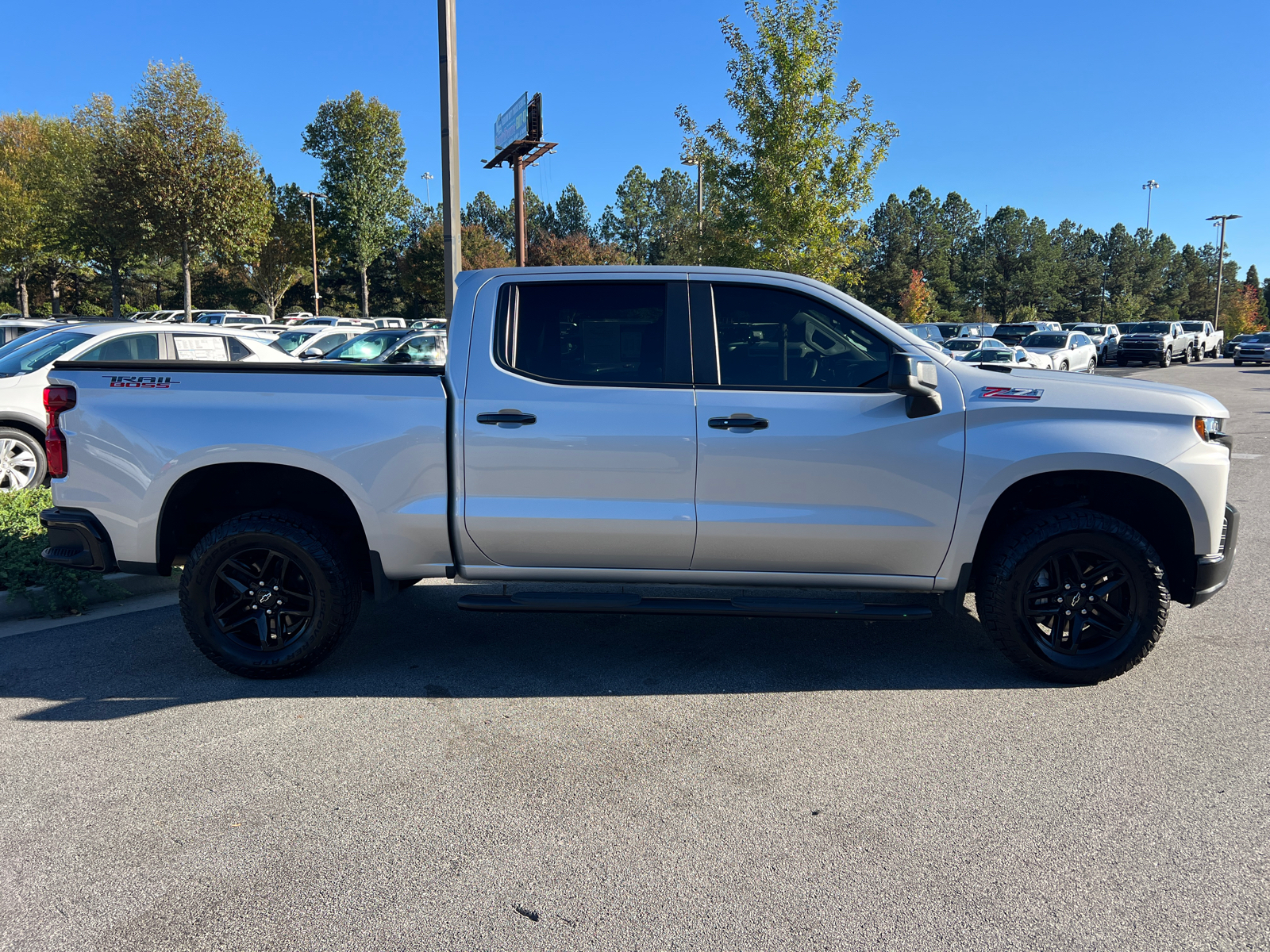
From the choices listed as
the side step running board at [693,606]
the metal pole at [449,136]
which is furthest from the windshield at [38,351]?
the side step running board at [693,606]

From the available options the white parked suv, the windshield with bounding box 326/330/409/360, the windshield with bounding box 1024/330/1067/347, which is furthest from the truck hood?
the windshield with bounding box 1024/330/1067/347

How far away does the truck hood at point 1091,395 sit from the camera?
4.27m

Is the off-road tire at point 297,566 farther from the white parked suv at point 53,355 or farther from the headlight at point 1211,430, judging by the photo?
the white parked suv at point 53,355

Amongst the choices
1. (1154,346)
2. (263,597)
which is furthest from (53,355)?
(1154,346)

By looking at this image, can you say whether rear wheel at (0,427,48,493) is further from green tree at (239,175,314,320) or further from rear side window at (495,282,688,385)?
green tree at (239,175,314,320)

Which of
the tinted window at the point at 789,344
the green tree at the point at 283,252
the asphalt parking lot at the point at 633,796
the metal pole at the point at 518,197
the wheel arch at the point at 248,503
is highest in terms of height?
the green tree at the point at 283,252

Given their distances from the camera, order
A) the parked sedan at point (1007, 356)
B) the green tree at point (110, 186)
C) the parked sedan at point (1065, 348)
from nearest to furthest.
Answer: the parked sedan at point (1007, 356) → the parked sedan at point (1065, 348) → the green tree at point (110, 186)

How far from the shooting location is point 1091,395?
4.34 metres

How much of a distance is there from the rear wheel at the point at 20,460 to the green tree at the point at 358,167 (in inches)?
1879

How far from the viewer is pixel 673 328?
4410 millimetres

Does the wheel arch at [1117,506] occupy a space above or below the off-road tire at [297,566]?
above

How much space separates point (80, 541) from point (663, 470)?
2941 millimetres

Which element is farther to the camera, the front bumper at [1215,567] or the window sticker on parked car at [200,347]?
the window sticker on parked car at [200,347]

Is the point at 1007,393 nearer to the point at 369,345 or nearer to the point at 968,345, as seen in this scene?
the point at 369,345
